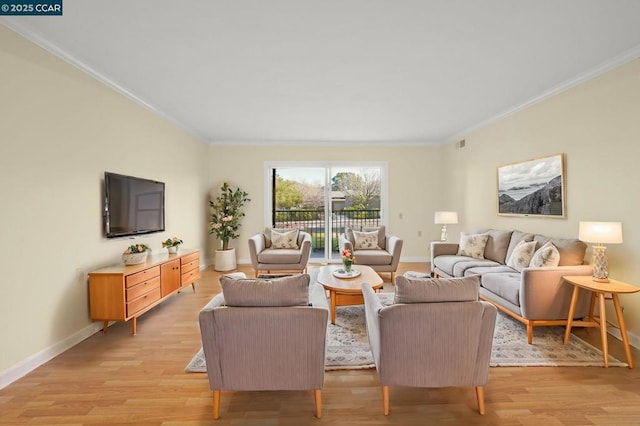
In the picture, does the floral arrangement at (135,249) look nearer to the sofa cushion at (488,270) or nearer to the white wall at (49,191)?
the white wall at (49,191)

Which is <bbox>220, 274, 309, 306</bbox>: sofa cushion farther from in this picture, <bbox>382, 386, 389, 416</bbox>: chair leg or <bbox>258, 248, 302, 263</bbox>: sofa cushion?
<bbox>258, 248, 302, 263</bbox>: sofa cushion

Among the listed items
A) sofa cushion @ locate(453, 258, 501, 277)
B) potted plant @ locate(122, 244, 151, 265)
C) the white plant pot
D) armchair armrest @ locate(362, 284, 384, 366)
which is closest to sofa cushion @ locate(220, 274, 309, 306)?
armchair armrest @ locate(362, 284, 384, 366)

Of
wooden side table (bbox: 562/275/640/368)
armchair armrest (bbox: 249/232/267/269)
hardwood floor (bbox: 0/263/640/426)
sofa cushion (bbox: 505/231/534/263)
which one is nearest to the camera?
hardwood floor (bbox: 0/263/640/426)

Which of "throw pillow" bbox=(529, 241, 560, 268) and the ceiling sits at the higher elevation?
the ceiling

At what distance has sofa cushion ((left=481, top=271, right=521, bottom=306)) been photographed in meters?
2.92

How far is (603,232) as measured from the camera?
2.60 m

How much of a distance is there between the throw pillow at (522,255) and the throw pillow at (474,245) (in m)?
0.71

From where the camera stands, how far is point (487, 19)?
2.24 meters

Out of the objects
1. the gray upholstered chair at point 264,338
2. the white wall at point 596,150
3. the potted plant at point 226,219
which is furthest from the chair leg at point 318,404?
the potted plant at point 226,219

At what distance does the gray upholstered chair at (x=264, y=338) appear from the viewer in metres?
1.73

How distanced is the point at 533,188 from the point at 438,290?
3.22m

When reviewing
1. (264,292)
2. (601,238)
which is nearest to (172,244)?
(264,292)

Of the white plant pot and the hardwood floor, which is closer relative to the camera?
the hardwood floor

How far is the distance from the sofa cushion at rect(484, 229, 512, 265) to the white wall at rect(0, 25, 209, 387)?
5.00 metres
